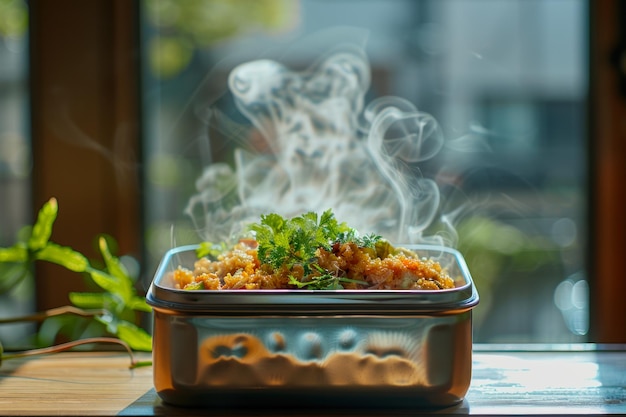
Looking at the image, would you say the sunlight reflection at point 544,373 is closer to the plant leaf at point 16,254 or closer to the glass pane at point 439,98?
the glass pane at point 439,98

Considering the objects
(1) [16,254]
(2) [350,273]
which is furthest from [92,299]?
(2) [350,273]

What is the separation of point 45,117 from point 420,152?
826 mm

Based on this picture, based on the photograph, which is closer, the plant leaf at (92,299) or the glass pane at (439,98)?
the plant leaf at (92,299)

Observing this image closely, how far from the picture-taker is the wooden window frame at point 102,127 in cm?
164

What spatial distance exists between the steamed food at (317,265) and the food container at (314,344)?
7cm

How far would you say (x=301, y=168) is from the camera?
1.61 metres

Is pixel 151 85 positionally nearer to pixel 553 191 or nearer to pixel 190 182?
pixel 190 182

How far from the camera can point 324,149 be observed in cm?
161

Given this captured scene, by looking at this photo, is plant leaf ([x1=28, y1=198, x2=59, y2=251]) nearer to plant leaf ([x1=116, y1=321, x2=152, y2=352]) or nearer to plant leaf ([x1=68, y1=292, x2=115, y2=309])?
plant leaf ([x1=68, y1=292, x2=115, y2=309])

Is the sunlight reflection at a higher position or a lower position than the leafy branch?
lower

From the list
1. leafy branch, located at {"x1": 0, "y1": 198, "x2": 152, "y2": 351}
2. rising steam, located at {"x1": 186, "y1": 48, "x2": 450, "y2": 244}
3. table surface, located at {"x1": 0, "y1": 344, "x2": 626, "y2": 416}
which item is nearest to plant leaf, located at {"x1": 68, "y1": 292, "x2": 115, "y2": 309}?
leafy branch, located at {"x1": 0, "y1": 198, "x2": 152, "y2": 351}

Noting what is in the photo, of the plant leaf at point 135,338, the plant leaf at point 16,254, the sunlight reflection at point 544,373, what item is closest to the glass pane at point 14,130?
the plant leaf at point 16,254

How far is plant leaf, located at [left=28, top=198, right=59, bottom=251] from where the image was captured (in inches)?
50.6

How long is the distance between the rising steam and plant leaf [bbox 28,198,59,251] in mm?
302
